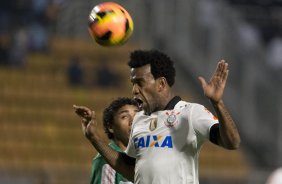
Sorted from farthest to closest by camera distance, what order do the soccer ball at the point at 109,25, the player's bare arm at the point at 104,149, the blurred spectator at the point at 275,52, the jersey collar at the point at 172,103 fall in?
the blurred spectator at the point at 275,52 < the soccer ball at the point at 109,25 < the player's bare arm at the point at 104,149 < the jersey collar at the point at 172,103

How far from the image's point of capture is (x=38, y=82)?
52.5ft

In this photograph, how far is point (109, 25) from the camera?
6.32 meters

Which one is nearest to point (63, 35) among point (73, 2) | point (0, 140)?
point (73, 2)

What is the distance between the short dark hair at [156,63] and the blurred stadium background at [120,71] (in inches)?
320

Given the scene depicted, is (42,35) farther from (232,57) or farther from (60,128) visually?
(232,57)

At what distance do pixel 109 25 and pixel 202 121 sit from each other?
1.34 metres

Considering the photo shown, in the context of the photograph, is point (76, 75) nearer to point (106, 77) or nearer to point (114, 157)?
point (106, 77)

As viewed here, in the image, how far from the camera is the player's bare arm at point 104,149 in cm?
605

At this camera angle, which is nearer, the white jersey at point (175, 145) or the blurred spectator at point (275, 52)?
the white jersey at point (175, 145)

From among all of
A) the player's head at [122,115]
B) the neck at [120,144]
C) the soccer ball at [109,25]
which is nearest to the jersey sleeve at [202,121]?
the soccer ball at [109,25]

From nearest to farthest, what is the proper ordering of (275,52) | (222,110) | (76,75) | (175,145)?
(222,110), (175,145), (76,75), (275,52)

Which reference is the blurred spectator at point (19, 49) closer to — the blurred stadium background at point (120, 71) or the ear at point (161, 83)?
the blurred stadium background at point (120, 71)

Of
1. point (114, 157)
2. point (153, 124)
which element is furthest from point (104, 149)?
point (153, 124)

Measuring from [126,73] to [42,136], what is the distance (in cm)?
236
